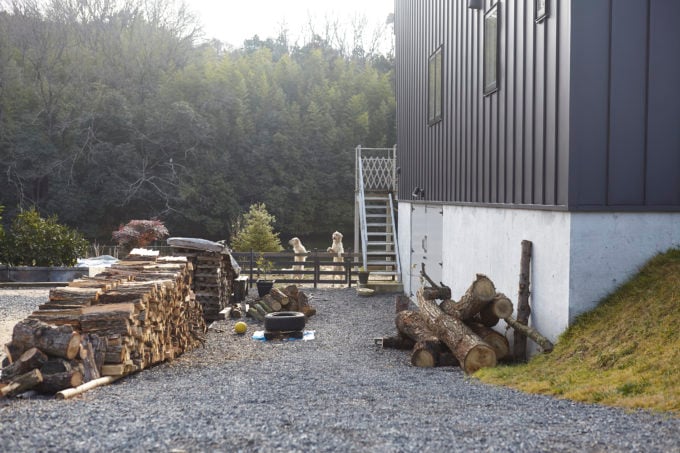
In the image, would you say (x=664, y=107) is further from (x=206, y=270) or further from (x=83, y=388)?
(x=206, y=270)

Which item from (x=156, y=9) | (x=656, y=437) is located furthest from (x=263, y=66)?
(x=656, y=437)

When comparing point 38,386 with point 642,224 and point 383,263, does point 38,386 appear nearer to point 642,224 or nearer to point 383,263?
point 642,224

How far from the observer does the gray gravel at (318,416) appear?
3.95 metres

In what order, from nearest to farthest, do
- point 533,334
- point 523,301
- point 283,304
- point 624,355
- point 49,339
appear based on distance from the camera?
1. point 624,355
2. point 49,339
3. point 533,334
4. point 523,301
5. point 283,304

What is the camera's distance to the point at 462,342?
7.29 metres

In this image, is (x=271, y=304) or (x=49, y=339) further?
(x=271, y=304)

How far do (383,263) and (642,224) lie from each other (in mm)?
9920

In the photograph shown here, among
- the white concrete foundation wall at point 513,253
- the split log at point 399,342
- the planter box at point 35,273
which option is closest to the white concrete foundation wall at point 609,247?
the white concrete foundation wall at point 513,253

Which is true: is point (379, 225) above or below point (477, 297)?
above

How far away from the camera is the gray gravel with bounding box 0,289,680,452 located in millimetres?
3953

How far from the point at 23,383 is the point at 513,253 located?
5323 millimetres

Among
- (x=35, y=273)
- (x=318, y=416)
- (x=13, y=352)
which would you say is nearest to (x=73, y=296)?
(x=13, y=352)

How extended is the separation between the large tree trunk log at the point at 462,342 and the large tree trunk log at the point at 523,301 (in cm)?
52

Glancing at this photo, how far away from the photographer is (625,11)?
664 centimetres
